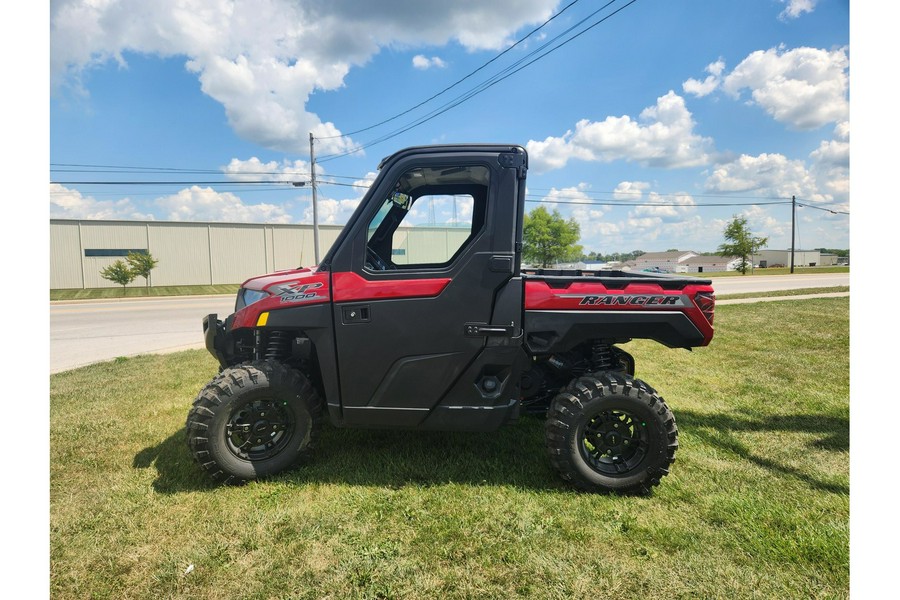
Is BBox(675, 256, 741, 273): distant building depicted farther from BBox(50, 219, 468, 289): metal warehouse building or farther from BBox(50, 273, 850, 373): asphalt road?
BBox(50, 273, 850, 373): asphalt road

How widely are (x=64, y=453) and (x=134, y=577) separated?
6.99 feet

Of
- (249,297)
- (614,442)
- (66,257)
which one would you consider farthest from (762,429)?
(66,257)

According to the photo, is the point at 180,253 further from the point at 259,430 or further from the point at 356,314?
the point at 356,314

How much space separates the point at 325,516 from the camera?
2697 mm

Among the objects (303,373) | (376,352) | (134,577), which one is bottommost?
(134,577)

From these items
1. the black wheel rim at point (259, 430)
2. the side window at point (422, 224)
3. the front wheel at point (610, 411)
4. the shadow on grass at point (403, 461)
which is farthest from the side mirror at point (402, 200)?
the shadow on grass at point (403, 461)

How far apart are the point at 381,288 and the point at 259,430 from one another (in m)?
1.35

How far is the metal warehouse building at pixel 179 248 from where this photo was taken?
3203 cm

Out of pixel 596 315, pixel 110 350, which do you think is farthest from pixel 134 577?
pixel 110 350

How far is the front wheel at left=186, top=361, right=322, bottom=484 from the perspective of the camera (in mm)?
2979

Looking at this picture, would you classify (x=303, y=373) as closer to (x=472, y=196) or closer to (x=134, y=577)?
(x=134, y=577)

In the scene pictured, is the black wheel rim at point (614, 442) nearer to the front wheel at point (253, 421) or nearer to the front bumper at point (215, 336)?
the front wheel at point (253, 421)

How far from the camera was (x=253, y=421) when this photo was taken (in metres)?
3.12

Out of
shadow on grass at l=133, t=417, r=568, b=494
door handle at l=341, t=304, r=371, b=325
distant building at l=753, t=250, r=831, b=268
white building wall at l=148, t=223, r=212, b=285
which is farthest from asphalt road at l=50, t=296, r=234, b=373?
distant building at l=753, t=250, r=831, b=268
